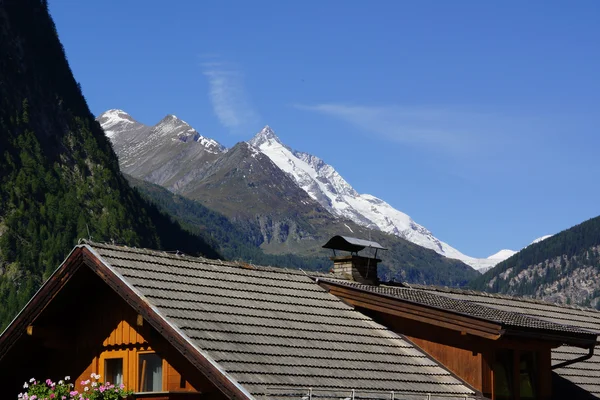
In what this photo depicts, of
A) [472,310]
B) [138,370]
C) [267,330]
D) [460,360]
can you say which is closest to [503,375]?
[460,360]

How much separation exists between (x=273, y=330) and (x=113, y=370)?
333 cm

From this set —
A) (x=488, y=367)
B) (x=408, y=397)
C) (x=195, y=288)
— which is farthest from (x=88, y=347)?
(x=488, y=367)

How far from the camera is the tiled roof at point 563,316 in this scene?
2668 cm

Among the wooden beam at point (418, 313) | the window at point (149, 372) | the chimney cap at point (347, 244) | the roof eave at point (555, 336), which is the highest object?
the chimney cap at point (347, 244)

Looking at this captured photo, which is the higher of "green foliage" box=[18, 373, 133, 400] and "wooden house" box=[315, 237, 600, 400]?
"wooden house" box=[315, 237, 600, 400]

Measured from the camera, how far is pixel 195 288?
22109 millimetres

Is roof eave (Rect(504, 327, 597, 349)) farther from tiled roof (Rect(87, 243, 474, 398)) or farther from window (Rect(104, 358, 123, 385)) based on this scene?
window (Rect(104, 358, 123, 385))

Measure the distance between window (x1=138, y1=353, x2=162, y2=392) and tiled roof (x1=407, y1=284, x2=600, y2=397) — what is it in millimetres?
9508

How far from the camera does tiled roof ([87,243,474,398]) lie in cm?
1961

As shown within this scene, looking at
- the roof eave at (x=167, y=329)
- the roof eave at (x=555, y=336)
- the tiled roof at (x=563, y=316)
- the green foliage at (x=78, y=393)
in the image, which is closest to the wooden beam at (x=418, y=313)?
the roof eave at (x=555, y=336)

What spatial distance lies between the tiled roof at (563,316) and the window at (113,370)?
9424 mm

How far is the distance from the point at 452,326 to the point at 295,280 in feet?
14.0

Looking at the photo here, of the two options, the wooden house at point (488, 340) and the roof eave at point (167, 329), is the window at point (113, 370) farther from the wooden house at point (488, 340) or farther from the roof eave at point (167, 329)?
the wooden house at point (488, 340)

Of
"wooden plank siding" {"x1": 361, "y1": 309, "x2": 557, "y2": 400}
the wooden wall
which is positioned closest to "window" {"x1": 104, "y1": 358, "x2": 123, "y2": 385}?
"wooden plank siding" {"x1": 361, "y1": 309, "x2": 557, "y2": 400}
